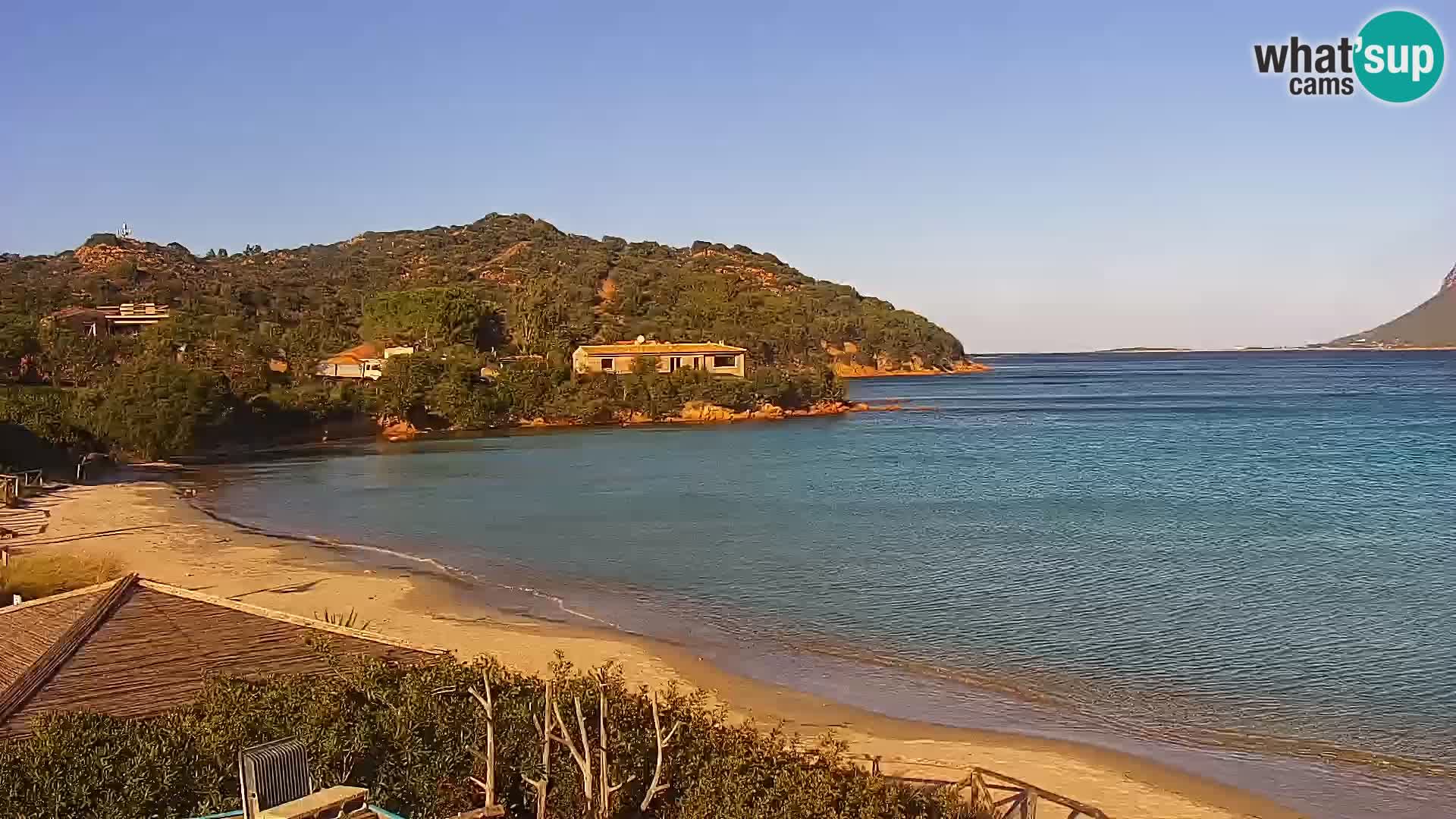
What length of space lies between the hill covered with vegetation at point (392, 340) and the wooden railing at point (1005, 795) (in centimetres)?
3707

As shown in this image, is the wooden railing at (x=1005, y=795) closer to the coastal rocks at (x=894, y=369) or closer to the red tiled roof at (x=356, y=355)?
the red tiled roof at (x=356, y=355)

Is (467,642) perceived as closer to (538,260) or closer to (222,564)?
(222,564)

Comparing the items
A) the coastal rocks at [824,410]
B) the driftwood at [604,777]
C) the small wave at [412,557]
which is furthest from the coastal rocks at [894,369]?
the driftwood at [604,777]

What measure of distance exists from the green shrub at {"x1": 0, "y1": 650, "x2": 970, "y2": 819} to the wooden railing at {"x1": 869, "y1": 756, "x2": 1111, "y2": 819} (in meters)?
0.67

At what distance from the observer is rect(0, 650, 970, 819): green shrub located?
24.1 ft

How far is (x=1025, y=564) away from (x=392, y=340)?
6740cm

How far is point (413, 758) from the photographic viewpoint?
8344 mm

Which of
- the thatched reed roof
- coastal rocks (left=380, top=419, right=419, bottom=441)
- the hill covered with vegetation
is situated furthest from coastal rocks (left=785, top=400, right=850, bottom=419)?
the thatched reed roof

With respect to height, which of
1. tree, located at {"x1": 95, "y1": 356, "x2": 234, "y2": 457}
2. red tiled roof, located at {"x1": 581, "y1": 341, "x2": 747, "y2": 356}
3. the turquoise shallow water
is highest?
red tiled roof, located at {"x1": 581, "y1": 341, "x2": 747, "y2": 356}

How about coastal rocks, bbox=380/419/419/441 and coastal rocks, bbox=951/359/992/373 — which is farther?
coastal rocks, bbox=951/359/992/373

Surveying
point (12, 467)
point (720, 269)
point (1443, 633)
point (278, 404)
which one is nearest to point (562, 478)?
point (12, 467)

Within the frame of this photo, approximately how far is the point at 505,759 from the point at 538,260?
162858mm

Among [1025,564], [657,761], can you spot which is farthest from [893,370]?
[657,761]

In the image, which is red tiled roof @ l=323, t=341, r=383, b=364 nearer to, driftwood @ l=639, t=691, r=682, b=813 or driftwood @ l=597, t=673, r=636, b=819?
driftwood @ l=639, t=691, r=682, b=813
